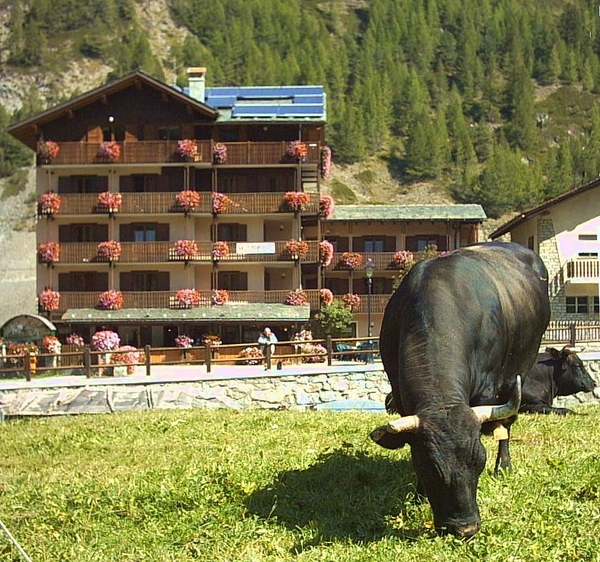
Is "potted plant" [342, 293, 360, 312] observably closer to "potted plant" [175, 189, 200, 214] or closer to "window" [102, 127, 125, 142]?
"potted plant" [175, 189, 200, 214]

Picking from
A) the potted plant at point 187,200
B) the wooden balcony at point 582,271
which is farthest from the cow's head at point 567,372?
the wooden balcony at point 582,271

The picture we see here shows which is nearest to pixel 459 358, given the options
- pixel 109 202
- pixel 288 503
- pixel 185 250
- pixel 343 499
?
pixel 343 499

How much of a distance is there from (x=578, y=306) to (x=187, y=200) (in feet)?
69.3

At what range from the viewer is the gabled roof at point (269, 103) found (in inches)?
1757

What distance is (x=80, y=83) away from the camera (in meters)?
167

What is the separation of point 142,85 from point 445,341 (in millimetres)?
39337

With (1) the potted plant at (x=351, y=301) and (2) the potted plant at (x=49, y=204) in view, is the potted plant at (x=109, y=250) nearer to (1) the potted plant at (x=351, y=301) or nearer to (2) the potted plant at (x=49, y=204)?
(2) the potted plant at (x=49, y=204)

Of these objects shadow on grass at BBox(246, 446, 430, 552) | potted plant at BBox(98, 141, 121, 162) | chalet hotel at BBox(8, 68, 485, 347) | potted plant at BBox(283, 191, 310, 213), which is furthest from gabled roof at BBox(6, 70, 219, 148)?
shadow on grass at BBox(246, 446, 430, 552)

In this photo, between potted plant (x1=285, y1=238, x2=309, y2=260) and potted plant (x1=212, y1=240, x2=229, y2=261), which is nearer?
potted plant (x1=212, y1=240, x2=229, y2=261)

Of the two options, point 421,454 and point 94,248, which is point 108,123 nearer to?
point 94,248

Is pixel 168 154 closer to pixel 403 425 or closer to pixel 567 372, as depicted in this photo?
pixel 567 372

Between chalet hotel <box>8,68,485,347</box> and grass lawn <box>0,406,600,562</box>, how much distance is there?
30.4m

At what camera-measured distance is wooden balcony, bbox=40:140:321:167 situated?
143 ft

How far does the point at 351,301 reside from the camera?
4744 centimetres
